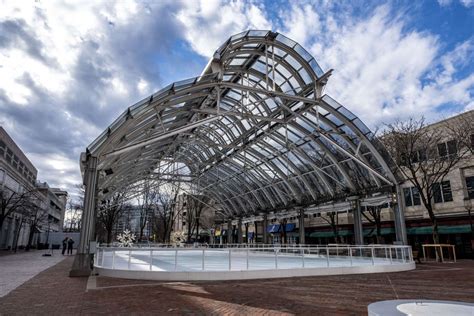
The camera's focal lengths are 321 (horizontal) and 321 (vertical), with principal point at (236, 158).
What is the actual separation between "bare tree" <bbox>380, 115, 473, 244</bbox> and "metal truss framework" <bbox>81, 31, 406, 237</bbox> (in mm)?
4727

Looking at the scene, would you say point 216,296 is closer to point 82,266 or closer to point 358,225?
point 82,266

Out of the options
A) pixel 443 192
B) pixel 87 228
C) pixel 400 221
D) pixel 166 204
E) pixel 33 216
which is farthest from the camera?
pixel 166 204

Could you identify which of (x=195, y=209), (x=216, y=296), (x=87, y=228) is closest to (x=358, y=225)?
(x=216, y=296)

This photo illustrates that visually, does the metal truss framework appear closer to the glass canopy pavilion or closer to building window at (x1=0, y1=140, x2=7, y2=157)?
the glass canopy pavilion

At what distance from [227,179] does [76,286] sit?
25160 millimetres

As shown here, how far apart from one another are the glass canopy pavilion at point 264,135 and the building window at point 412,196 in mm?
10617

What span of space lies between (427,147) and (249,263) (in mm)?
18766

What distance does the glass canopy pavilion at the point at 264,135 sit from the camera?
50.9 ft

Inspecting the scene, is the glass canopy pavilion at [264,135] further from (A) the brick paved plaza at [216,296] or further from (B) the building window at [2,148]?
(B) the building window at [2,148]

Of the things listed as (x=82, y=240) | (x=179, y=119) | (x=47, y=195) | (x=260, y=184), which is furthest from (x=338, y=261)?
(x=47, y=195)

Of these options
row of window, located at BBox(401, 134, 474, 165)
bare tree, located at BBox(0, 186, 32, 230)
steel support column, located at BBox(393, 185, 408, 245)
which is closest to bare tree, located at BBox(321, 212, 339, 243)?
row of window, located at BBox(401, 134, 474, 165)

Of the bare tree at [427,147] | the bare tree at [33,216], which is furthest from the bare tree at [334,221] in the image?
the bare tree at [33,216]

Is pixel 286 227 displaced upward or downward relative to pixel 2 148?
downward

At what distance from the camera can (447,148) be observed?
27.8 meters
